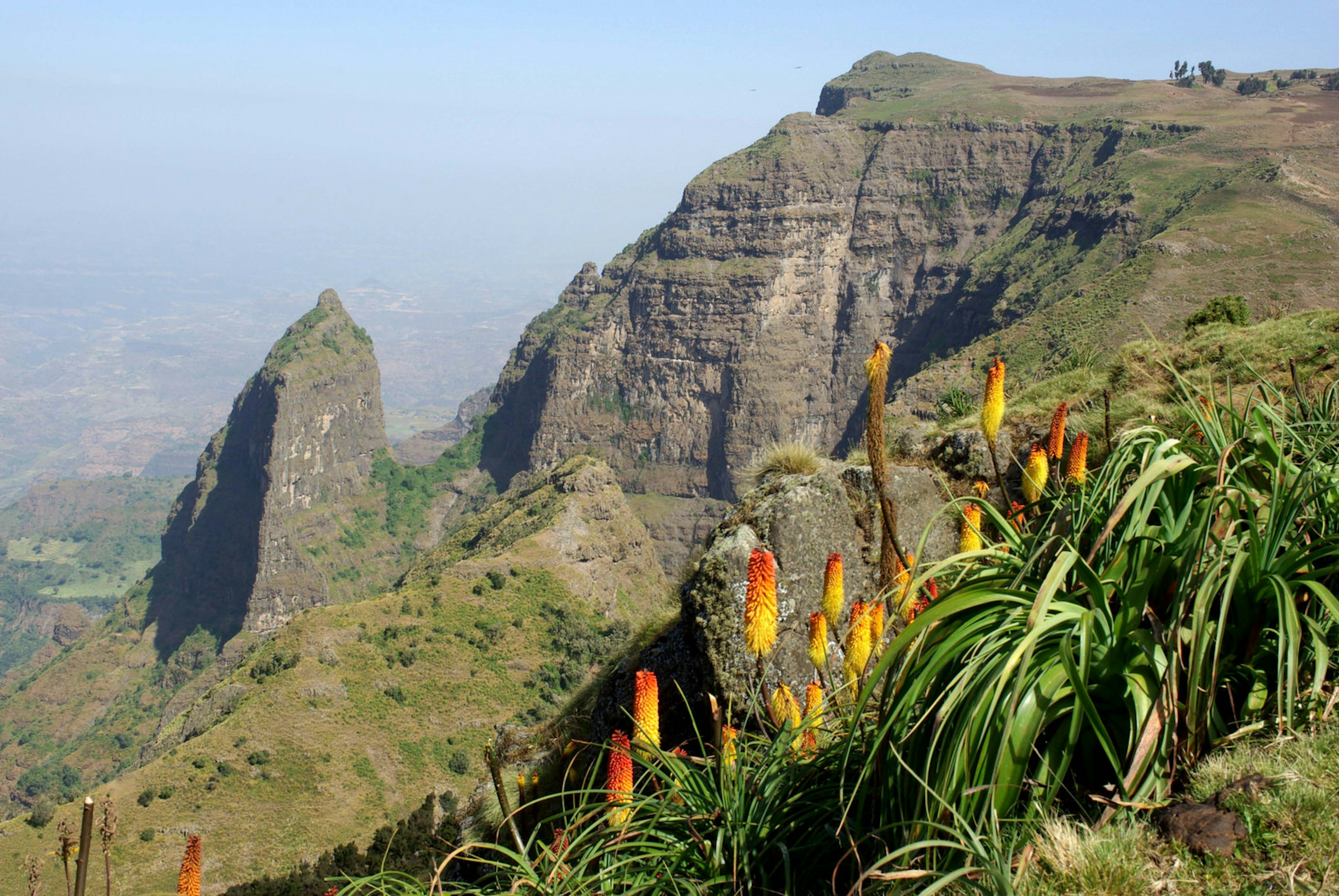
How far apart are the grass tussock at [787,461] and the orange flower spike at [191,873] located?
5940 millimetres

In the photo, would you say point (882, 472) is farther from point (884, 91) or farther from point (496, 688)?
point (884, 91)

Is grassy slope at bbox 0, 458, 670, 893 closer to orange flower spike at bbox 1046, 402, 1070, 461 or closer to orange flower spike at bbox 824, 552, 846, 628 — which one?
orange flower spike at bbox 824, 552, 846, 628

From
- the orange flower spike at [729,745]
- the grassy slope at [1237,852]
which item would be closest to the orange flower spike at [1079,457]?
the grassy slope at [1237,852]

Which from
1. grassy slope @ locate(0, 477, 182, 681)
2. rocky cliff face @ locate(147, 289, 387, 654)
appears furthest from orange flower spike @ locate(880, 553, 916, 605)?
grassy slope @ locate(0, 477, 182, 681)

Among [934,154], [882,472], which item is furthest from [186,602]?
[882,472]

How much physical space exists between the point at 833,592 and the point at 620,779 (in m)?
1.52

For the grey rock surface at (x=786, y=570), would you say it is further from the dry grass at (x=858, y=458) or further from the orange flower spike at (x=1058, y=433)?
the orange flower spike at (x=1058, y=433)

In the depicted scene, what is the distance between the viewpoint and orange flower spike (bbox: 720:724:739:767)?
3.75 metres

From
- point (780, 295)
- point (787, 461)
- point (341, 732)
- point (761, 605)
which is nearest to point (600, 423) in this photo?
point (780, 295)

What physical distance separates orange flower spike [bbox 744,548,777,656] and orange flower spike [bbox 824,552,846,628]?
420 millimetres

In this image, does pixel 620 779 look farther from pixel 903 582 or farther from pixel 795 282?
pixel 795 282

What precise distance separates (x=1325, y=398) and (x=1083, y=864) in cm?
291

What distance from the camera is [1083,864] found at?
101 inches

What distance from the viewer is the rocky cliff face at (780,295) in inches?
4016
